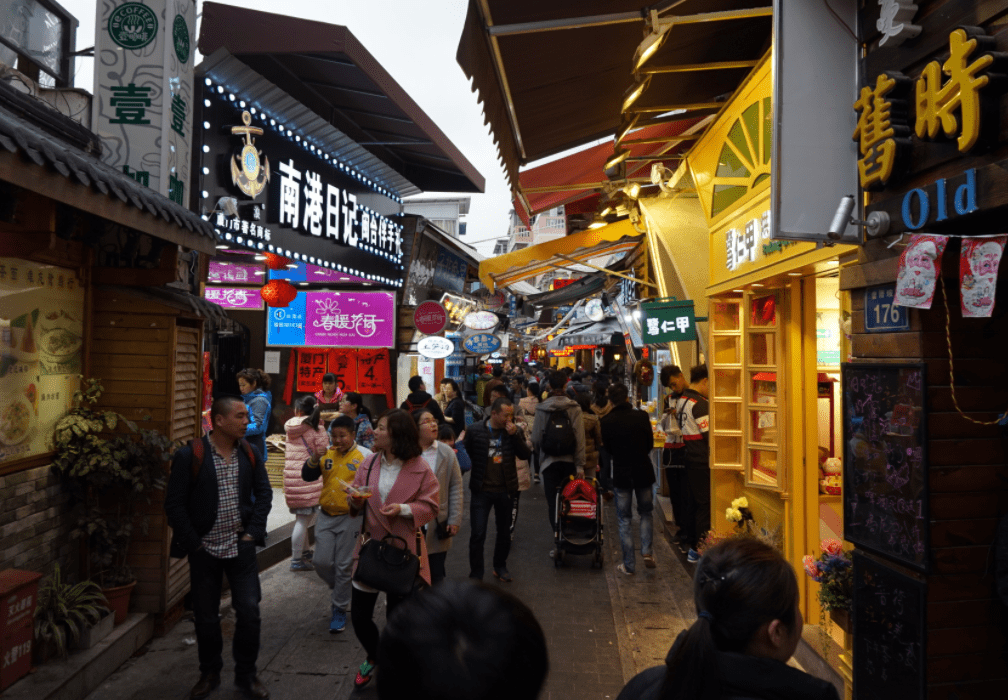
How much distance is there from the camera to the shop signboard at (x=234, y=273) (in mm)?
13633

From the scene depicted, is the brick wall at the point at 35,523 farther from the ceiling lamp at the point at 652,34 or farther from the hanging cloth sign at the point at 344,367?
the hanging cloth sign at the point at 344,367

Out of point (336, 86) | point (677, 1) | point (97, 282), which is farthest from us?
point (336, 86)

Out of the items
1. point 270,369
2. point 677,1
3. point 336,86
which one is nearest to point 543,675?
point 677,1

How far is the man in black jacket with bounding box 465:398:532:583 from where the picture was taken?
713 cm

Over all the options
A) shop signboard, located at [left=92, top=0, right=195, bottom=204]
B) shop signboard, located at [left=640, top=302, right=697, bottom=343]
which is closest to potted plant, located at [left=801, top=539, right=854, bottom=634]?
shop signboard, located at [left=640, top=302, right=697, bottom=343]

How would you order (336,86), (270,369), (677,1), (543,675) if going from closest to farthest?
(543,675) < (677,1) < (336,86) < (270,369)

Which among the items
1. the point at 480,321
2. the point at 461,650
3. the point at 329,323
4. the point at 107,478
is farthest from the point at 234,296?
the point at 461,650

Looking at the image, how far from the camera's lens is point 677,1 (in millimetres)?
4715

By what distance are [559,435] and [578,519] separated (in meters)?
1.02

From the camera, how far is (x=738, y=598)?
191cm

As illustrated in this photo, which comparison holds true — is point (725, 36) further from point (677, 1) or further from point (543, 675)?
point (543, 675)

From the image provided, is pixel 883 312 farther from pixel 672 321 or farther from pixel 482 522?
pixel 482 522

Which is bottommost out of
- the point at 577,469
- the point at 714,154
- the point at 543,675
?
the point at 577,469

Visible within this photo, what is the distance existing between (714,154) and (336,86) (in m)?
6.48
